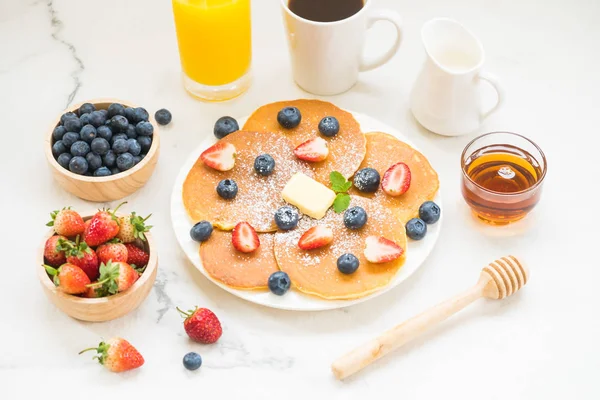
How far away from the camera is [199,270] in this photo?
1964 mm

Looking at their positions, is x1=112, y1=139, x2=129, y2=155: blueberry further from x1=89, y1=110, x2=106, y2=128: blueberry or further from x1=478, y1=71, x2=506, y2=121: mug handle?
x1=478, y1=71, x2=506, y2=121: mug handle

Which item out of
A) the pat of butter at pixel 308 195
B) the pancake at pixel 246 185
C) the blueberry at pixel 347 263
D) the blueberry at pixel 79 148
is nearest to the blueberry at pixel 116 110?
A: the blueberry at pixel 79 148

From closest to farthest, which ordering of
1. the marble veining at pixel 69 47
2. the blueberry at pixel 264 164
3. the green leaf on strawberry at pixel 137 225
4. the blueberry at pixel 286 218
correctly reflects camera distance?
the green leaf on strawberry at pixel 137 225 → the blueberry at pixel 286 218 → the blueberry at pixel 264 164 → the marble veining at pixel 69 47

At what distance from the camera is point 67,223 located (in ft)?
6.01

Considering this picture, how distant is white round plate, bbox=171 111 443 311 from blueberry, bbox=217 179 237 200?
97mm

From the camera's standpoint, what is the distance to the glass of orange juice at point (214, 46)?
2119 mm

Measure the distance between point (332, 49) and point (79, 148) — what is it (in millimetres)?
677

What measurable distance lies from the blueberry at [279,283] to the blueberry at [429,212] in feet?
1.19

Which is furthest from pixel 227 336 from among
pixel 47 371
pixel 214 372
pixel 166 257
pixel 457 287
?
pixel 457 287

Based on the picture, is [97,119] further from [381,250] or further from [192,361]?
[381,250]

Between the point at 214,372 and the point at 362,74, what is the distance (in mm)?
976

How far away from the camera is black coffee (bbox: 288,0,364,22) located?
218 centimetres

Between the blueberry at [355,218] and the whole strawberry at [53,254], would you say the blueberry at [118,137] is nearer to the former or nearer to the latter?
the whole strawberry at [53,254]

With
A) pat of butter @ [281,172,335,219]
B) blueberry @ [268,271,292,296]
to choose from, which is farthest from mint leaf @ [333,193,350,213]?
blueberry @ [268,271,292,296]
